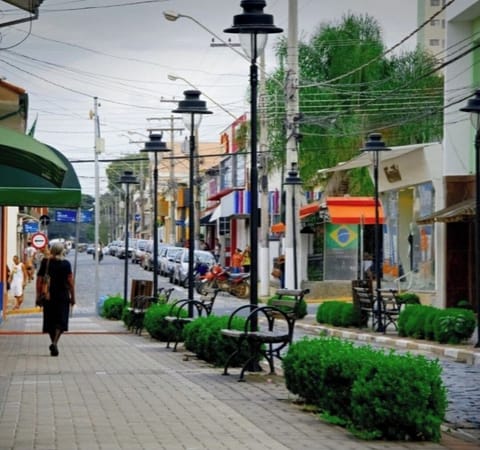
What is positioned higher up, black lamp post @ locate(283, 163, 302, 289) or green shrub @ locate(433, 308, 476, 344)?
black lamp post @ locate(283, 163, 302, 289)

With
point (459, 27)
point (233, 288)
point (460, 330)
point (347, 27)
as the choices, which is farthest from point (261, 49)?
point (347, 27)

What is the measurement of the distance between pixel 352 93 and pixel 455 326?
33862 millimetres

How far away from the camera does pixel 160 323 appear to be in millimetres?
24047

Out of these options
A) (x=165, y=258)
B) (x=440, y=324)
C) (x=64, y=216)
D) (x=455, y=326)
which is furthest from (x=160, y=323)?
(x=165, y=258)

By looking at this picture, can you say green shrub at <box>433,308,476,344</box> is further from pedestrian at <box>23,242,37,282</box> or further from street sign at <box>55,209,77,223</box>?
pedestrian at <box>23,242,37,282</box>

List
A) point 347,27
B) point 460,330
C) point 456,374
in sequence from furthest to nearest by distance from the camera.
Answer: point 347,27, point 460,330, point 456,374

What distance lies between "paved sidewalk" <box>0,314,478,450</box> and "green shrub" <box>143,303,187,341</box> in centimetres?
255

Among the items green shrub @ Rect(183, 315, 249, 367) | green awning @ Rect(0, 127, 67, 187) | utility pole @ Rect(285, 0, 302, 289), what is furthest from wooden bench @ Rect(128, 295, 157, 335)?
green awning @ Rect(0, 127, 67, 187)

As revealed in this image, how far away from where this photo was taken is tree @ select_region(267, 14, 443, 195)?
57.8 meters

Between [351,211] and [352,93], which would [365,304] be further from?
[352,93]

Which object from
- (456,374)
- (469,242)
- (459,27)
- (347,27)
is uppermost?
(347,27)

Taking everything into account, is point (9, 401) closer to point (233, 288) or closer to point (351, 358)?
point (351, 358)

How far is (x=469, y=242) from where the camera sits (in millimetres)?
36094

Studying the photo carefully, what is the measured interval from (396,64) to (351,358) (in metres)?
50.5
